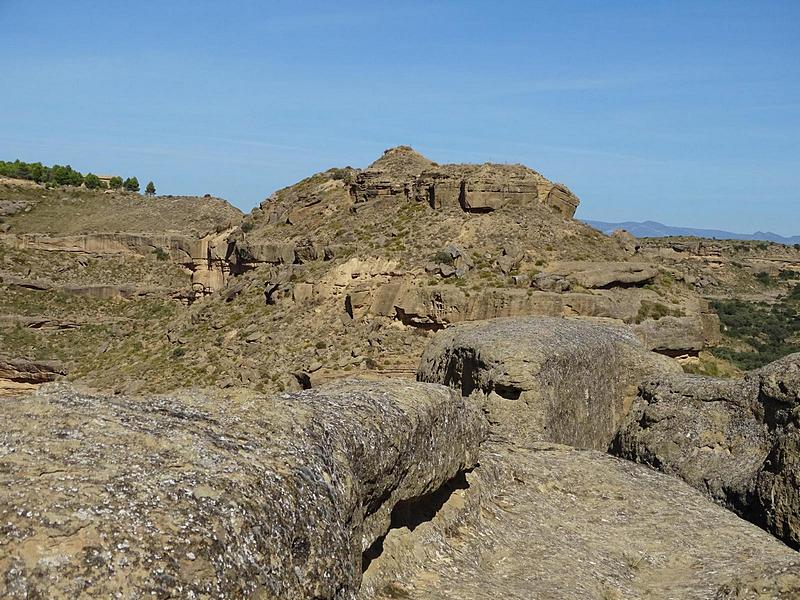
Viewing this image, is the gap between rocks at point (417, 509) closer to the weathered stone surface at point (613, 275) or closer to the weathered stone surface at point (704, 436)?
the weathered stone surface at point (704, 436)

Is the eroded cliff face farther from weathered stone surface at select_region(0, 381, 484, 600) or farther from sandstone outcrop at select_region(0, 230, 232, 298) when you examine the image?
sandstone outcrop at select_region(0, 230, 232, 298)

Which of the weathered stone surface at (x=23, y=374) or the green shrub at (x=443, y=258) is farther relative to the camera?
the weathered stone surface at (x=23, y=374)

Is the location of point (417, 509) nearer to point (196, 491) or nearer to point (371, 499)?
point (371, 499)

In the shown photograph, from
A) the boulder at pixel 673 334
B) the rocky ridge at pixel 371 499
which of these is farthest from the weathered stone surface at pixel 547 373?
the boulder at pixel 673 334

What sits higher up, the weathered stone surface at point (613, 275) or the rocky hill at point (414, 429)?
the weathered stone surface at point (613, 275)

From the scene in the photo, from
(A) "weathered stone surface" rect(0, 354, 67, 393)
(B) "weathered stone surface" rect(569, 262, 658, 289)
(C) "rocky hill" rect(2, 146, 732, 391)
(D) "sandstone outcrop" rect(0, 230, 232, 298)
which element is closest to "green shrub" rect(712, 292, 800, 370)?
(B) "weathered stone surface" rect(569, 262, 658, 289)

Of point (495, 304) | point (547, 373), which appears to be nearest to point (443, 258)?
point (495, 304)

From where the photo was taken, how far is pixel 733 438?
14422mm

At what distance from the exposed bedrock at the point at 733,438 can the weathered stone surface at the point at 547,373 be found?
1.14 metres

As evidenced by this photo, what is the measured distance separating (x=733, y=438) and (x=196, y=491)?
1050cm

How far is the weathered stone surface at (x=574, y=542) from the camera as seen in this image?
380 inches

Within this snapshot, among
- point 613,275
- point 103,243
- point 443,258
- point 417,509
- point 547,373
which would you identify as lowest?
point 417,509

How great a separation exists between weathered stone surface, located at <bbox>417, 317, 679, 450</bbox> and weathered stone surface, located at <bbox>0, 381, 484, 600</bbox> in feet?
18.4

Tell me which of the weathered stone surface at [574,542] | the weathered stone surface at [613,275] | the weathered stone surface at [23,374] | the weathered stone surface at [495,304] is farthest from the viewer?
the weathered stone surface at [23,374]
